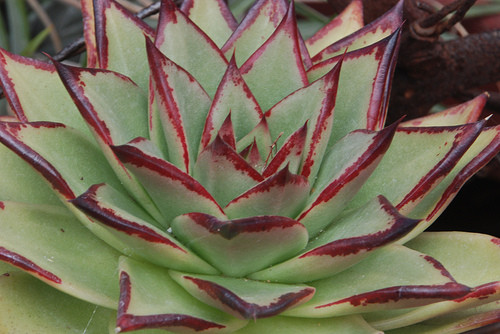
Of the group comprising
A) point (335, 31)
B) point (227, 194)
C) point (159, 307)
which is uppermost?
point (335, 31)

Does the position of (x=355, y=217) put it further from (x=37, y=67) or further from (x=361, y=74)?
(x=37, y=67)

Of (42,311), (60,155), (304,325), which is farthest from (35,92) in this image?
(304,325)

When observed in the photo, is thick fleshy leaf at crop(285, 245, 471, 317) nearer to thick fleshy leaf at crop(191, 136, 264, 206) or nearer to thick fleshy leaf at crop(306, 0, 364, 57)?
thick fleshy leaf at crop(191, 136, 264, 206)

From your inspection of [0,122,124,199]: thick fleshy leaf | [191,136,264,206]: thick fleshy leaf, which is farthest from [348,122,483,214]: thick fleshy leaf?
[0,122,124,199]: thick fleshy leaf

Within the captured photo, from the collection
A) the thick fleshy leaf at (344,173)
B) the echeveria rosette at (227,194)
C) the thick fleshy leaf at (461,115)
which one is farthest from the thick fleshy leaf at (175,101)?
the thick fleshy leaf at (461,115)

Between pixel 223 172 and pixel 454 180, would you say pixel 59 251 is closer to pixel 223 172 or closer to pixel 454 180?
pixel 223 172

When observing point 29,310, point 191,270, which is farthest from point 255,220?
point 29,310
